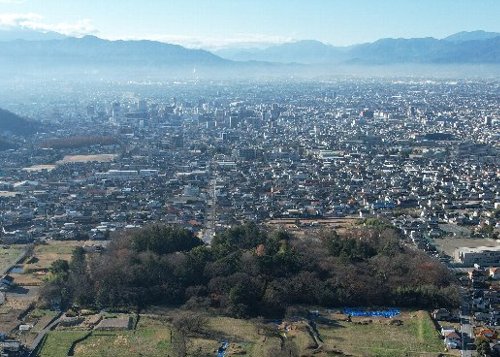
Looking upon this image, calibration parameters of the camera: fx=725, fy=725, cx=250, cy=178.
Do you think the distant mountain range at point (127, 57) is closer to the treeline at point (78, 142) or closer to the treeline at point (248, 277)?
the treeline at point (78, 142)

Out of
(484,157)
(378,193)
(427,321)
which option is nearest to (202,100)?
(484,157)

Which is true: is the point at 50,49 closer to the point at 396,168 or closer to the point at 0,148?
the point at 0,148

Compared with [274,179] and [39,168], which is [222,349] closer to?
[274,179]

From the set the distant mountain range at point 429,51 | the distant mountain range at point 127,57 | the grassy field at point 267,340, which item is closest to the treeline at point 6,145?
the grassy field at point 267,340

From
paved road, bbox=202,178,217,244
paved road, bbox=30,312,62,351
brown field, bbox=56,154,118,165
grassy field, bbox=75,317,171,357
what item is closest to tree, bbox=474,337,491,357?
grassy field, bbox=75,317,171,357

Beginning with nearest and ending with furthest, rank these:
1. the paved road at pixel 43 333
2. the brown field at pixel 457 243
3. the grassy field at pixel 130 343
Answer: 1. the grassy field at pixel 130 343
2. the paved road at pixel 43 333
3. the brown field at pixel 457 243

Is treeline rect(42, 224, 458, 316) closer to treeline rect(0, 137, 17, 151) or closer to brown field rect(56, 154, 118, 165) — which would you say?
brown field rect(56, 154, 118, 165)
